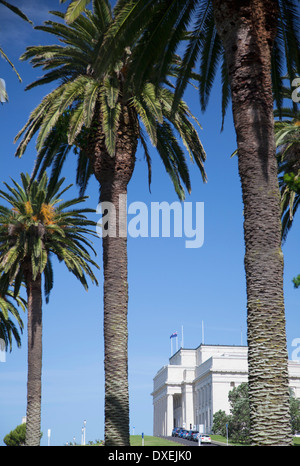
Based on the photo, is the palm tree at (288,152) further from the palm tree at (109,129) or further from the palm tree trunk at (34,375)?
the palm tree trunk at (34,375)

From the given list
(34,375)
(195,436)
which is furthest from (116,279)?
(195,436)

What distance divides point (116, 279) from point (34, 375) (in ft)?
44.7

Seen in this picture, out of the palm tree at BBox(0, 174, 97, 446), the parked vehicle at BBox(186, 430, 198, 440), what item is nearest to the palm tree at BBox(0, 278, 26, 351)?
the palm tree at BBox(0, 174, 97, 446)

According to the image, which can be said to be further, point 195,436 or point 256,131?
point 195,436

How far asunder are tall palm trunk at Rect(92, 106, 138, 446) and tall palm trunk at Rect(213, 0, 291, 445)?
8.52m

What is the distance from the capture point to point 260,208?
12.2 meters

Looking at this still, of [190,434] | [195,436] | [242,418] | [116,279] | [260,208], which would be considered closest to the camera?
[260,208]

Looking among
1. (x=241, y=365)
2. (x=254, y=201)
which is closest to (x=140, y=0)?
(x=254, y=201)

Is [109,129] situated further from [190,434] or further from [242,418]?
[242,418]

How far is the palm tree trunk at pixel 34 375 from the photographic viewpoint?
105 ft

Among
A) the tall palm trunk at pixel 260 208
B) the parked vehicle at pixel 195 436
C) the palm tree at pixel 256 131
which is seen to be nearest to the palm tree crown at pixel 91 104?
the palm tree at pixel 256 131

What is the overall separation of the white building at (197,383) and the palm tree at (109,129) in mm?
71614

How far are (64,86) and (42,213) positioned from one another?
11.5 meters
